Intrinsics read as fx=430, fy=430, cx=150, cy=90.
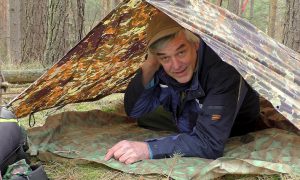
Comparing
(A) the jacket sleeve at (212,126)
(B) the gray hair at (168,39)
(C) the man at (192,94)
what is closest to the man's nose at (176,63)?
(C) the man at (192,94)

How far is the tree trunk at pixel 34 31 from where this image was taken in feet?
27.0

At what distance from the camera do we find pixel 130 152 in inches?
103

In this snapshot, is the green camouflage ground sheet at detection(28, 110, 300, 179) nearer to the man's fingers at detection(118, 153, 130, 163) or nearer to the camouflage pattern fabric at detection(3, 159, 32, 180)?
the man's fingers at detection(118, 153, 130, 163)

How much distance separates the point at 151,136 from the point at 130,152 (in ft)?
2.27

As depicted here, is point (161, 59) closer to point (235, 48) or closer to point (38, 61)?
point (235, 48)

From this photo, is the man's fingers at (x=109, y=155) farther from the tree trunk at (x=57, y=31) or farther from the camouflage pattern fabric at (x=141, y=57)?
the tree trunk at (x=57, y=31)

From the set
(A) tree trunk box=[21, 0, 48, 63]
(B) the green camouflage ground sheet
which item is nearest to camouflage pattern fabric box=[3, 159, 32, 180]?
(B) the green camouflage ground sheet

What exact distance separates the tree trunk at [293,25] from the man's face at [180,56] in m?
3.03

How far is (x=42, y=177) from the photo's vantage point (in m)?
2.30

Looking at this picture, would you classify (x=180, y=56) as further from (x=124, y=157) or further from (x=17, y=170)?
(x=17, y=170)

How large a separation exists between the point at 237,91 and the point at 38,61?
5.94 m

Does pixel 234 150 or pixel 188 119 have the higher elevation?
pixel 188 119

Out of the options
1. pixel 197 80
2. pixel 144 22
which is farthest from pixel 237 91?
pixel 144 22

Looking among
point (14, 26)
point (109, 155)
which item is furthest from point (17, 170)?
point (14, 26)
